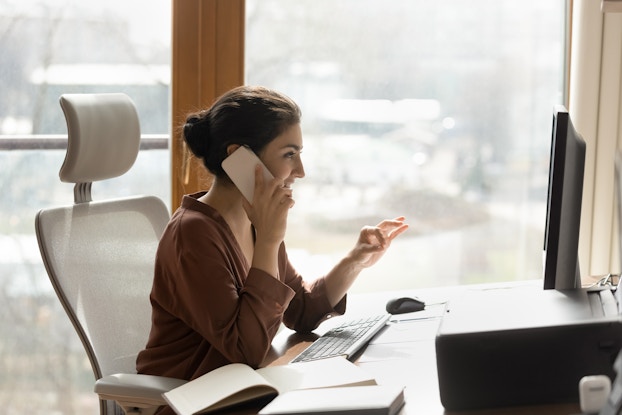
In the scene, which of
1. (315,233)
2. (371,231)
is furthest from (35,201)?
(371,231)

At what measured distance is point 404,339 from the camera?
1810 millimetres

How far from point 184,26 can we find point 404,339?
136 centimetres

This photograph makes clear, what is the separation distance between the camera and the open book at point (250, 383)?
4.43 feet

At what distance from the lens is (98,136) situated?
201cm

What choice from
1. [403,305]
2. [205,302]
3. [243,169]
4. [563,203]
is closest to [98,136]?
[243,169]

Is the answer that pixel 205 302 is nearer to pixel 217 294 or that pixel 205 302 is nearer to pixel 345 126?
pixel 217 294

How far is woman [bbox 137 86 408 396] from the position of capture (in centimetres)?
171

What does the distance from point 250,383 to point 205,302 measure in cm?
36

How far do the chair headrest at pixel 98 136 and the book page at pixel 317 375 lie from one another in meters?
0.75

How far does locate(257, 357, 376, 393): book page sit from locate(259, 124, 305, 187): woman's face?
0.52 meters

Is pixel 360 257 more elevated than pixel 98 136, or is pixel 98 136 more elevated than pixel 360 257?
pixel 98 136

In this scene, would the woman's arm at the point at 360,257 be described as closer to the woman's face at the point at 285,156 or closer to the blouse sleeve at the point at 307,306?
the blouse sleeve at the point at 307,306

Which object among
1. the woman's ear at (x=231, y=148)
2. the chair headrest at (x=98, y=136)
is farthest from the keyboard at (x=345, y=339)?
the chair headrest at (x=98, y=136)

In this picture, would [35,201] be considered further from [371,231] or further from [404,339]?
[404,339]
